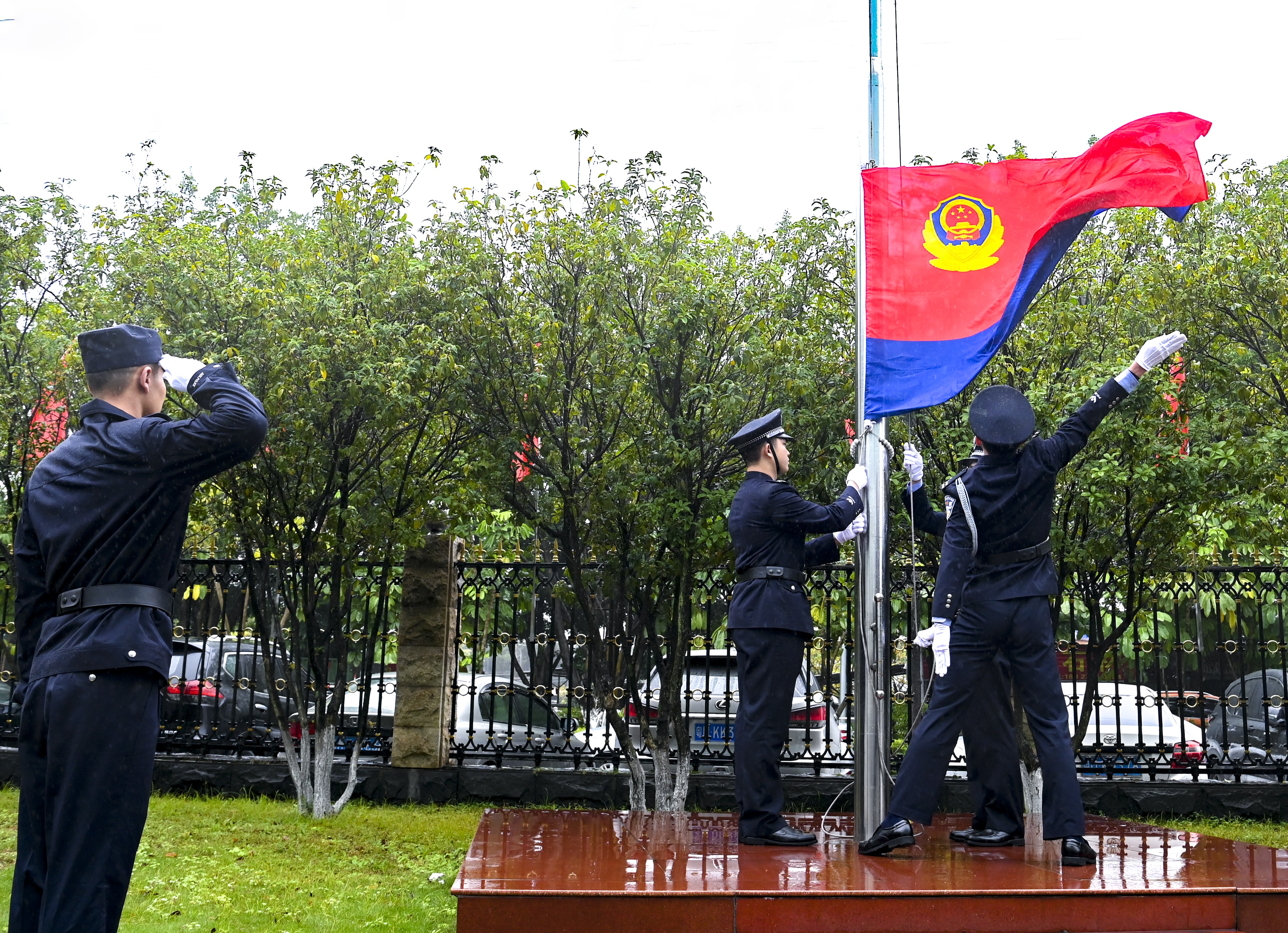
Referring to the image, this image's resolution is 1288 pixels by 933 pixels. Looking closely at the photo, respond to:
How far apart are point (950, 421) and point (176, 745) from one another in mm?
6773

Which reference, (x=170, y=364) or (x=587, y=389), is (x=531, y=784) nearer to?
(x=587, y=389)

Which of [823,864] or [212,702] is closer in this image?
[823,864]

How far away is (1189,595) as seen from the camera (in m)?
9.02

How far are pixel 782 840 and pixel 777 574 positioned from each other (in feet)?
4.11

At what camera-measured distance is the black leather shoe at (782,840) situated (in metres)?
5.20

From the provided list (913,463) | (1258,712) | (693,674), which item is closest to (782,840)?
(913,463)

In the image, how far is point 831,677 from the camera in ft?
29.6

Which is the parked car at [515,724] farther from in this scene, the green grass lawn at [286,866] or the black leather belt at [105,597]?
the black leather belt at [105,597]

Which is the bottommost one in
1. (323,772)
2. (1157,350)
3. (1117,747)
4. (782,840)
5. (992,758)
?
(323,772)

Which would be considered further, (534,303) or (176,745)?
(176,745)

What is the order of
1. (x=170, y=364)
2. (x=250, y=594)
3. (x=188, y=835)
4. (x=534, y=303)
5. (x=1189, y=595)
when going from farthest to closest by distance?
(x=1189, y=595), (x=250, y=594), (x=534, y=303), (x=188, y=835), (x=170, y=364)

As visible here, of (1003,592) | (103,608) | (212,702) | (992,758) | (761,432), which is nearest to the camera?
(103,608)

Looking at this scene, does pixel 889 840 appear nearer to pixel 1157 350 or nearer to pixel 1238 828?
pixel 1157 350

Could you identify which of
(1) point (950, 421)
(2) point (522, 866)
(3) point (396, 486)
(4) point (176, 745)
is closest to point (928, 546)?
(1) point (950, 421)
